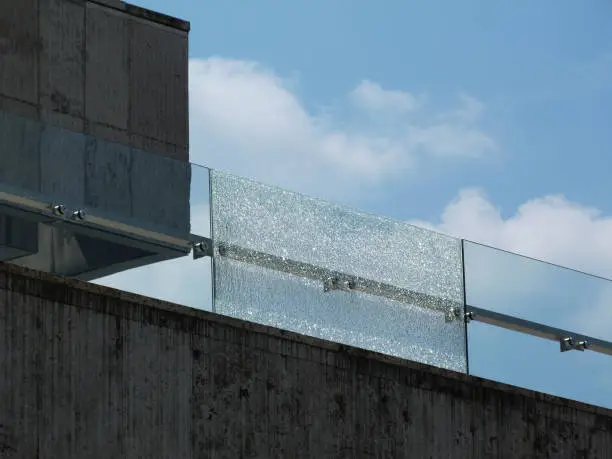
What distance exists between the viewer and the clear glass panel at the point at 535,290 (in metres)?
17.1

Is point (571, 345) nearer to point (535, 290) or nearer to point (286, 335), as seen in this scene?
point (535, 290)

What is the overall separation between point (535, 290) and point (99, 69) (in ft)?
15.5

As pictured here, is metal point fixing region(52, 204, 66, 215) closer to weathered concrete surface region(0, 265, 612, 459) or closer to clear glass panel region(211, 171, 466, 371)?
weathered concrete surface region(0, 265, 612, 459)

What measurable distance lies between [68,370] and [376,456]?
10.5 feet

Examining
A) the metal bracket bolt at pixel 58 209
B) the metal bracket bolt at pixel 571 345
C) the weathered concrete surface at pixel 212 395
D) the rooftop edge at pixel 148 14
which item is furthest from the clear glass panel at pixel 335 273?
the rooftop edge at pixel 148 14

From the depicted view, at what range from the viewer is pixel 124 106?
695 inches

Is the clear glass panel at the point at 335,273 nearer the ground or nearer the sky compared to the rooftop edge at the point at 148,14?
nearer the ground

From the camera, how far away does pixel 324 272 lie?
52.7 feet

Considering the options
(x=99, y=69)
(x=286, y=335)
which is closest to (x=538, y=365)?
(x=286, y=335)

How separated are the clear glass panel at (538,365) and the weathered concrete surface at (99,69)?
144 inches

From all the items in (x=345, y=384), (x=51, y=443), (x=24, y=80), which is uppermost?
(x=24, y=80)

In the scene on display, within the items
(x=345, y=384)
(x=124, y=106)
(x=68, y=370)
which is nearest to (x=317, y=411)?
(x=345, y=384)

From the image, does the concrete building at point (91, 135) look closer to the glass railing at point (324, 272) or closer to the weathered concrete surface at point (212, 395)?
the glass railing at point (324, 272)

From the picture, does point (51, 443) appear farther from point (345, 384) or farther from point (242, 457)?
point (345, 384)
